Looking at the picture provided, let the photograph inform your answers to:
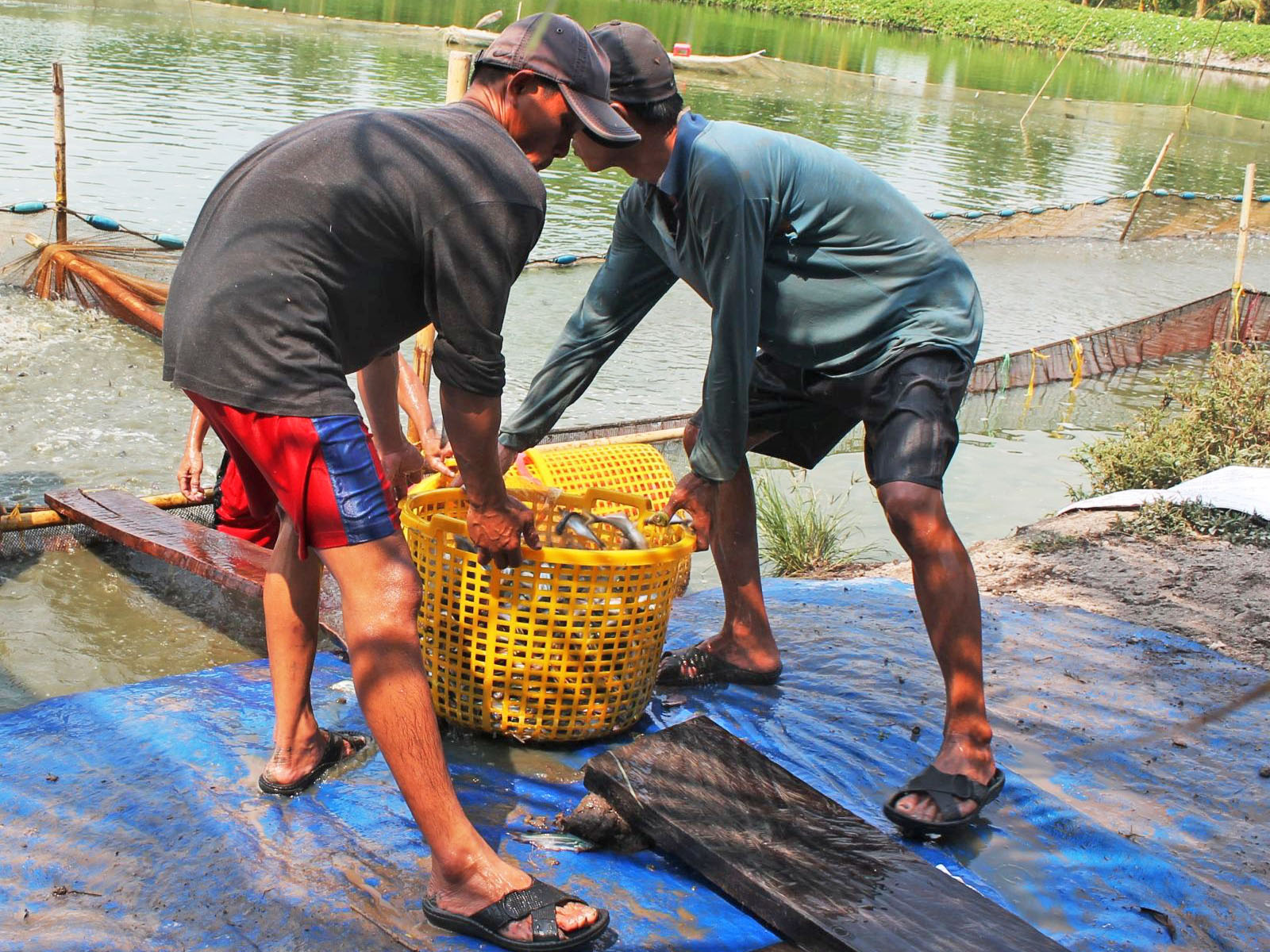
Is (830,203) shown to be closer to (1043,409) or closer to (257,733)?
(257,733)

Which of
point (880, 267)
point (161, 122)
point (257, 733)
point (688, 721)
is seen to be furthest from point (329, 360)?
point (161, 122)

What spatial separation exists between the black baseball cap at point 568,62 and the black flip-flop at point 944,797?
1598mm

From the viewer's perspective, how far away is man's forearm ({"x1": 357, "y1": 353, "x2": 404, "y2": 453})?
9.91 feet

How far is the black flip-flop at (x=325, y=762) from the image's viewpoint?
8.25 ft

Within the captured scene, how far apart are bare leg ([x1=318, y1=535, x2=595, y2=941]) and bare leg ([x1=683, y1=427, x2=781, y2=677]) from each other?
47.9 inches

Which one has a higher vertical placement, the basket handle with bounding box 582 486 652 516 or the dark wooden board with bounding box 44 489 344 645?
the basket handle with bounding box 582 486 652 516

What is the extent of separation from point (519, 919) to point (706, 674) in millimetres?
1305

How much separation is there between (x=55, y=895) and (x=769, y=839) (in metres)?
1.36

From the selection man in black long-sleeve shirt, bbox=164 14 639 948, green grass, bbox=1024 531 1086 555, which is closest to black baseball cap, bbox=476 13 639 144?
man in black long-sleeve shirt, bbox=164 14 639 948

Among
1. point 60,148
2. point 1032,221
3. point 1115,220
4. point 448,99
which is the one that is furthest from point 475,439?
point 1115,220

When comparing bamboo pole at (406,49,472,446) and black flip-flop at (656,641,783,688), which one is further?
bamboo pole at (406,49,472,446)

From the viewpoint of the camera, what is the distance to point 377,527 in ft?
7.47

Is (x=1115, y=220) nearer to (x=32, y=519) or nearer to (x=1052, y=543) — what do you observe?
(x=1052, y=543)

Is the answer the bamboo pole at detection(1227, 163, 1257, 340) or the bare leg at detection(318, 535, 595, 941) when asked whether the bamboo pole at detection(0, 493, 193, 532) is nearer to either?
the bare leg at detection(318, 535, 595, 941)
